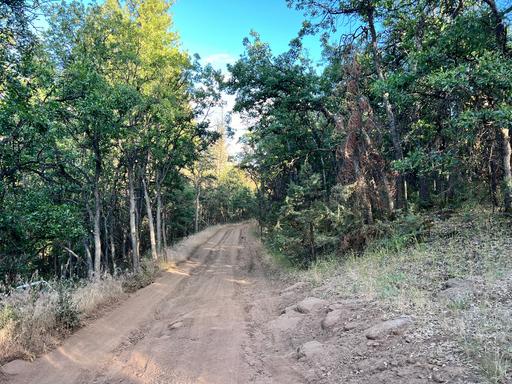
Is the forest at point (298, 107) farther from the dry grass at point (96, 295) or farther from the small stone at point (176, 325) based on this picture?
the small stone at point (176, 325)

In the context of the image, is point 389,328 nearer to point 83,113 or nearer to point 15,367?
point 15,367

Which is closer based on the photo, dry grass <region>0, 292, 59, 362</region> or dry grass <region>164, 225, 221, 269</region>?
dry grass <region>0, 292, 59, 362</region>

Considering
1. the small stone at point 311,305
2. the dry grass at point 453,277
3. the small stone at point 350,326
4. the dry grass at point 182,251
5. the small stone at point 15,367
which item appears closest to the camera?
the dry grass at point 453,277

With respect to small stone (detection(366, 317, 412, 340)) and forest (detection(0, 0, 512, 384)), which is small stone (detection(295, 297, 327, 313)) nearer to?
forest (detection(0, 0, 512, 384))

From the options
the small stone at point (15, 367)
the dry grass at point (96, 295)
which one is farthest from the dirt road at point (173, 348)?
the dry grass at point (96, 295)

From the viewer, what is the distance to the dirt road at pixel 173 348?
583cm

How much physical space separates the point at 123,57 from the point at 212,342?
13.9 metres

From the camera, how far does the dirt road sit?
583 centimetres

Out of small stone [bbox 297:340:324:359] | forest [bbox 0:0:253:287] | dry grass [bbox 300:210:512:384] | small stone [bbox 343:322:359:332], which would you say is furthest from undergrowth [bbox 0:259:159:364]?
dry grass [bbox 300:210:512:384]

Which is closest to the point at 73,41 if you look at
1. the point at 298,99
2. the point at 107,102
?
the point at 107,102

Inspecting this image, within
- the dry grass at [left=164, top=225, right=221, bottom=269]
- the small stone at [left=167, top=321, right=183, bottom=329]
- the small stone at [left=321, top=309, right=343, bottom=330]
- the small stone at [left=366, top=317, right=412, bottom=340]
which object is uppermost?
the small stone at [left=366, top=317, right=412, bottom=340]

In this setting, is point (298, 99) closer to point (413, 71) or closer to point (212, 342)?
point (413, 71)

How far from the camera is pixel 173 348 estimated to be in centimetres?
711

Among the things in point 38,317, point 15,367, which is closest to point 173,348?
point 15,367
